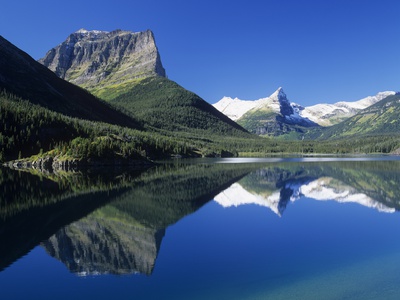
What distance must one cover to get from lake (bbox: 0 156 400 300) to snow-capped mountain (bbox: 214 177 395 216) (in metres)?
0.56

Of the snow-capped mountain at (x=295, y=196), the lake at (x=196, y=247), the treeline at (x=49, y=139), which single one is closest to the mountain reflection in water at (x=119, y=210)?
the snow-capped mountain at (x=295, y=196)

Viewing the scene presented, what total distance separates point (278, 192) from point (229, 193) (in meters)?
11.3

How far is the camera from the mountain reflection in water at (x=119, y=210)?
104 feet

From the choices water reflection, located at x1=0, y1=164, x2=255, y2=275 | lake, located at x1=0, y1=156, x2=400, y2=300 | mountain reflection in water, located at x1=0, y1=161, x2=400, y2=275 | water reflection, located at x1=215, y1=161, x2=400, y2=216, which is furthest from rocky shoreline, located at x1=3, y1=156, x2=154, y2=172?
water reflection, located at x1=215, y1=161, x2=400, y2=216

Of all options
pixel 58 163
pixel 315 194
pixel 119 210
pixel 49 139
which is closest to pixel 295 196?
pixel 315 194

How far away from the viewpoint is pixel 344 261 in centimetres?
2925

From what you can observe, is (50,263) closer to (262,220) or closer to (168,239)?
(168,239)

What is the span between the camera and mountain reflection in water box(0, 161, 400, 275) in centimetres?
3178

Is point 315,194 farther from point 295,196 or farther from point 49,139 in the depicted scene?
point 49,139

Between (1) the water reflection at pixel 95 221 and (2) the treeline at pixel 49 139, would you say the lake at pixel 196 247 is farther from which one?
(2) the treeline at pixel 49 139

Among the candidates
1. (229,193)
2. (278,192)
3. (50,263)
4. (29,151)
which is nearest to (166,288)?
(50,263)

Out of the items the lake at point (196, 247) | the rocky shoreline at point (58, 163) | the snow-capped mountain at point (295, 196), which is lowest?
the lake at point (196, 247)

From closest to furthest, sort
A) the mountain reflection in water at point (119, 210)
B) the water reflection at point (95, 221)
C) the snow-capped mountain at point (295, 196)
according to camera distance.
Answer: the water reflection at point (95, 221) < the mountain reflection in water at point (119, 210) < the snow-capped mountain at point (295, 196)

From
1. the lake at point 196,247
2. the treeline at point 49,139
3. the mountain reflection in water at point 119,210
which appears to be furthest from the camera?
the treeline at point 49,139
